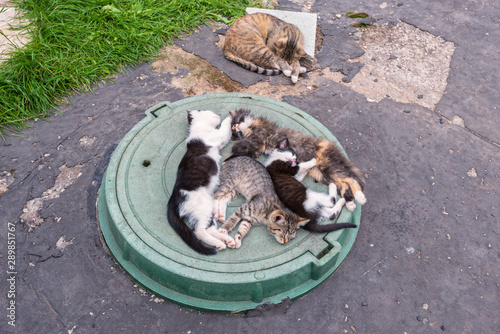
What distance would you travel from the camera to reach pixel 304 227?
296cm

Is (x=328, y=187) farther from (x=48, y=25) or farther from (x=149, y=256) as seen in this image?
(x=48, y=25)

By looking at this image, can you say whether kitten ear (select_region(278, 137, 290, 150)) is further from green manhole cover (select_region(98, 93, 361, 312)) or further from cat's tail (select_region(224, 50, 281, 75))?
cat's tail (select_region(224, 50, 281, 75))

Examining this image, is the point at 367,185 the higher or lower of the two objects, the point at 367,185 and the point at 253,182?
the lower

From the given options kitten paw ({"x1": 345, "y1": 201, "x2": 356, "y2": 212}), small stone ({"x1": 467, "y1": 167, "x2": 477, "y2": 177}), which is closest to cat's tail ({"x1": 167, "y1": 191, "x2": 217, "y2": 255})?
kitten paw ({"x1": 345, "y1": 201, "x2": 356, "y2": 212})

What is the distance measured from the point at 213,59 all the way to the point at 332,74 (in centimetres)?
166

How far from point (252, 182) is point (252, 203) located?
21cm

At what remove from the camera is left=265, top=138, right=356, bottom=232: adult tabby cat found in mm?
2951

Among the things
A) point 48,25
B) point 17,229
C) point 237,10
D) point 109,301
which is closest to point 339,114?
point 237,10

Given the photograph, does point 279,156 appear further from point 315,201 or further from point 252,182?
point 315,201

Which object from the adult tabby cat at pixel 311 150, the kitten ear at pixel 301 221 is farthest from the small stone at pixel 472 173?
the kitten ear at pixel 301 221

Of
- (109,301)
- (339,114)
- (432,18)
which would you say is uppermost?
(432,18)

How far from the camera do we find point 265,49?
5090 mm

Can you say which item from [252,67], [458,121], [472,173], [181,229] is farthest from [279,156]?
[458,121]

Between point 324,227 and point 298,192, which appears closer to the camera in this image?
point 324,227
